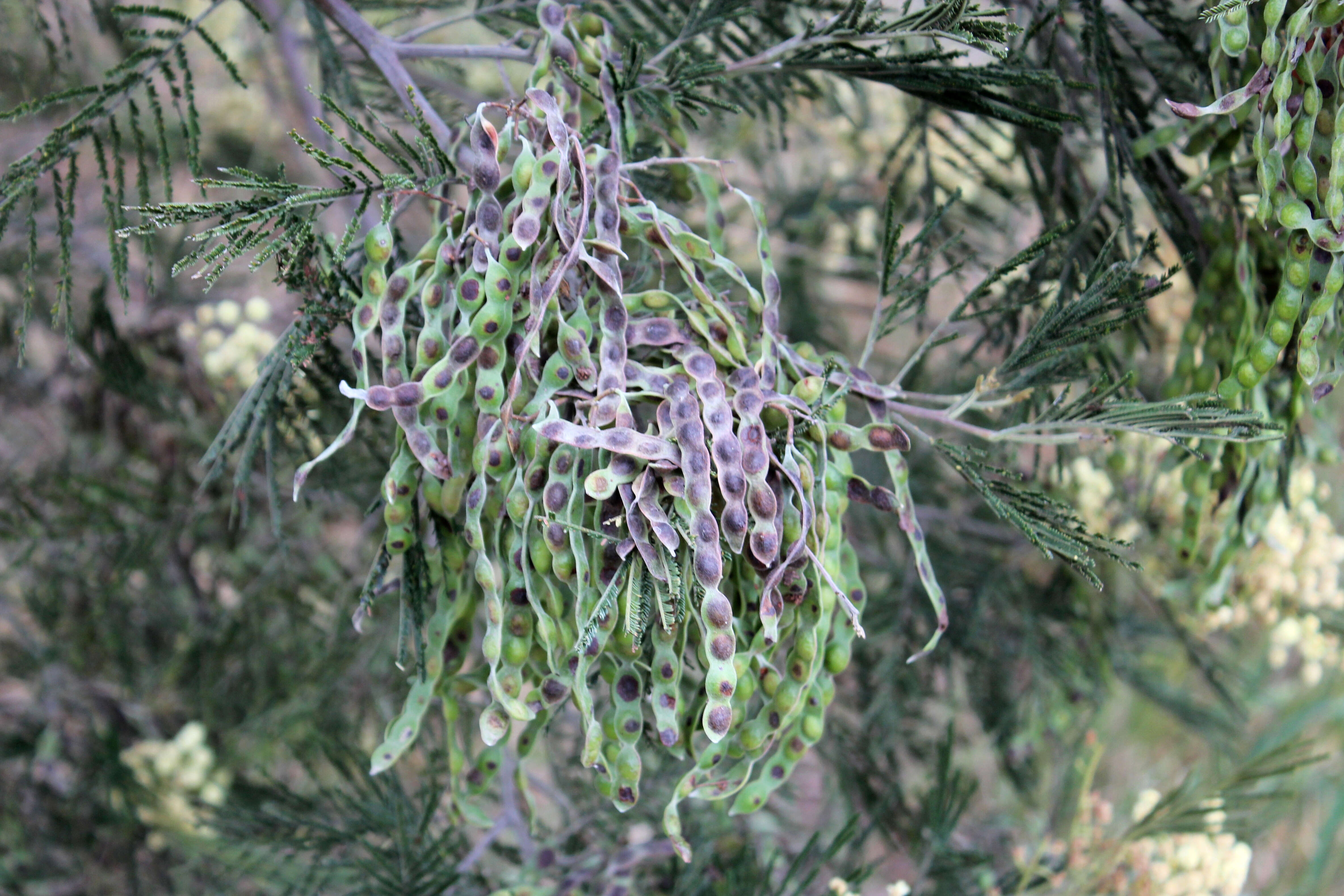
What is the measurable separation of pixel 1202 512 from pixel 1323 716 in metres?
1.59

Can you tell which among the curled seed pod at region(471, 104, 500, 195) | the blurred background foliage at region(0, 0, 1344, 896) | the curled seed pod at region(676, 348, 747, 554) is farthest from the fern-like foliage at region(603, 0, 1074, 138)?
the curled seed pod at region(676, 348, 747, 554)

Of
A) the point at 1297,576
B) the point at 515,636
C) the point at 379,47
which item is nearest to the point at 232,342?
the point at 379,47

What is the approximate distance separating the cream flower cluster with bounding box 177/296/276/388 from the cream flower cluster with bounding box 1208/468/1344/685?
44.9 inches

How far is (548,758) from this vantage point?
129cm

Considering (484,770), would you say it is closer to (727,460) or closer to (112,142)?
(727,460)

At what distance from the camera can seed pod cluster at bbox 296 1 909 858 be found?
536 mm

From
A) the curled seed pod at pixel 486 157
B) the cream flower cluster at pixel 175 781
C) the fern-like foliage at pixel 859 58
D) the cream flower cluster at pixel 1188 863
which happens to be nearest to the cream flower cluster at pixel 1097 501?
the cream flower cluster at pixel 1188 863

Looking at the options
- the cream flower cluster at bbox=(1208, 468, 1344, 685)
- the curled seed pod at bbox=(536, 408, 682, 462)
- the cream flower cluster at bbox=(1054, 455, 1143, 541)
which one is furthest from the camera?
the cream flower cluster at bbox=(1054, 455, 1143, 541)

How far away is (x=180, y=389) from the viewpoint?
1.23 meters

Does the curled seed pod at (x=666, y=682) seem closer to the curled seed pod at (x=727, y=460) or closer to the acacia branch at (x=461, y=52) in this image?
the curled seed pod at (x=727, y=460)

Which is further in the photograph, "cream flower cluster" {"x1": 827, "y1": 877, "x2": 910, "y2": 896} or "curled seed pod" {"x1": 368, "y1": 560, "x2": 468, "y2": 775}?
"cream flower cluster" {"x1": 827, "y1": 877, "x2": 910, "y2": 896}

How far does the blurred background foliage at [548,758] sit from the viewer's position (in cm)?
87

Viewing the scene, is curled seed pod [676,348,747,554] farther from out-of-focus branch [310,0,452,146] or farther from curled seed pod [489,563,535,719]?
out-of-focus branch [310,0,452,146]

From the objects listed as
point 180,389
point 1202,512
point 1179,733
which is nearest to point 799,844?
point 1179,733
